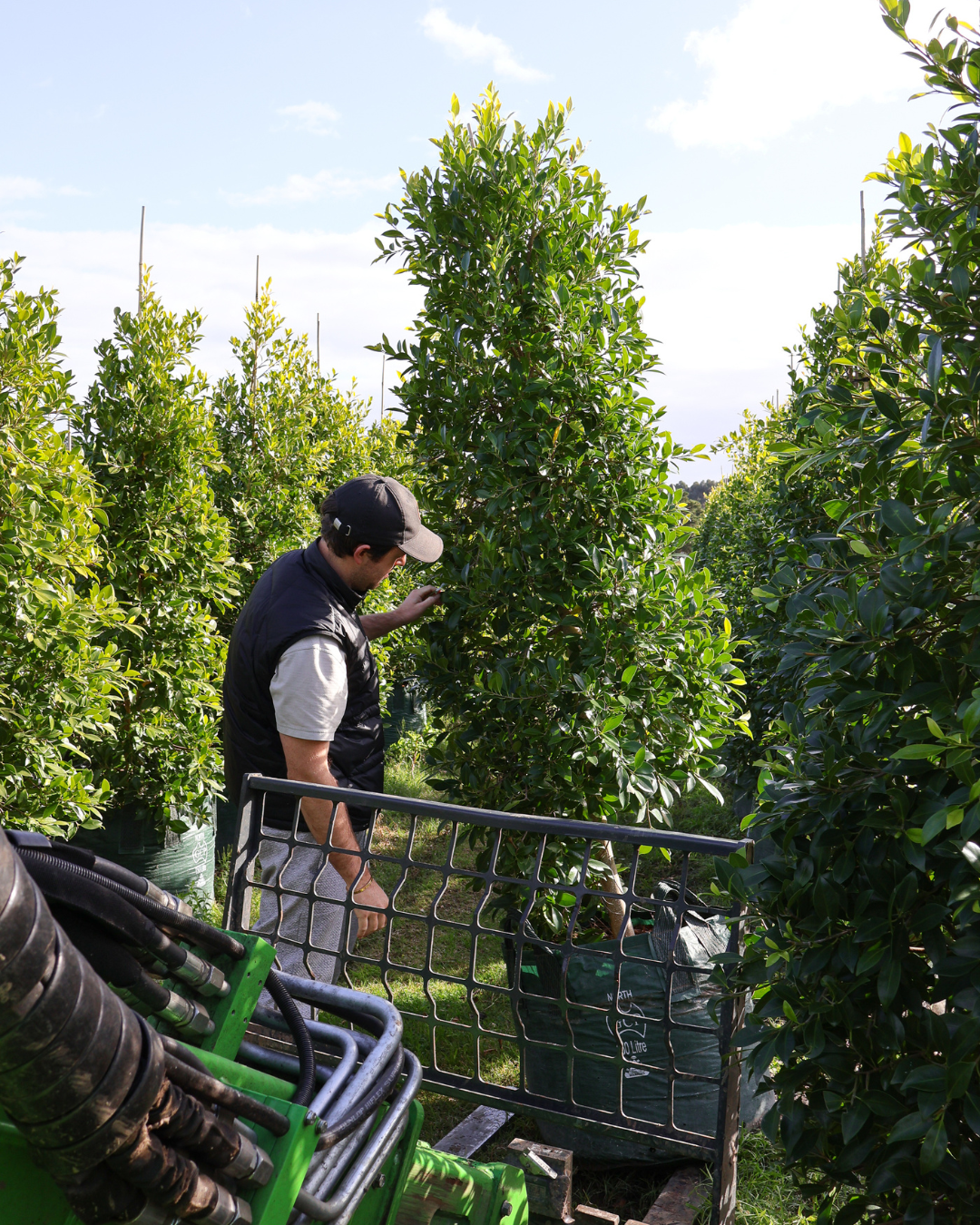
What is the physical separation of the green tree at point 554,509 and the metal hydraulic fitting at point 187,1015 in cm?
184

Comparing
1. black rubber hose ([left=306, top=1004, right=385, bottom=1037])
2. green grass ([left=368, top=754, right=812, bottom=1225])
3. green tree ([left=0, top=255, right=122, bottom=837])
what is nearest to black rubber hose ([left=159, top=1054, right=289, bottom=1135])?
black rubber hose ([left=306, top=1004, right=385, bottom=1037])

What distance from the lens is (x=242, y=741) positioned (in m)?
3.28

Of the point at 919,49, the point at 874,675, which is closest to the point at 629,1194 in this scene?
the point at 874,675

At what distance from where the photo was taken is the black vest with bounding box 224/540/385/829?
10.0ft

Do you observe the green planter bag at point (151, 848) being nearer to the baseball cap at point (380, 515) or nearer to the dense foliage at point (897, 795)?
the baseball cap at point (380, 515)

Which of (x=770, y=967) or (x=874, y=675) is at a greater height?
(x=874, y=675)

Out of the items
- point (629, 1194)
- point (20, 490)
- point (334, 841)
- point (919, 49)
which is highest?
point (919, 49)

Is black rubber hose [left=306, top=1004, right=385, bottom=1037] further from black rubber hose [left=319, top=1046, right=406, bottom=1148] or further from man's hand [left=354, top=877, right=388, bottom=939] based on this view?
man's hand [left=354, top=877, right=388, bottom=939]

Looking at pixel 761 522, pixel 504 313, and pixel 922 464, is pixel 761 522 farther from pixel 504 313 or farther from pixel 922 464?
pixel 922 464

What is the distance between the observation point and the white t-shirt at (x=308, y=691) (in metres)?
2.93

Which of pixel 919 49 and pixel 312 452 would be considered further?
pixel 312 452

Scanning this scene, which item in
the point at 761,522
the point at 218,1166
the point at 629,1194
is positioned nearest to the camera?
the point at 218,1166

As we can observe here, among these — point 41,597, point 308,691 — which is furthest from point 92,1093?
point 41,597

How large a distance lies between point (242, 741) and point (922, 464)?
2.45 m
